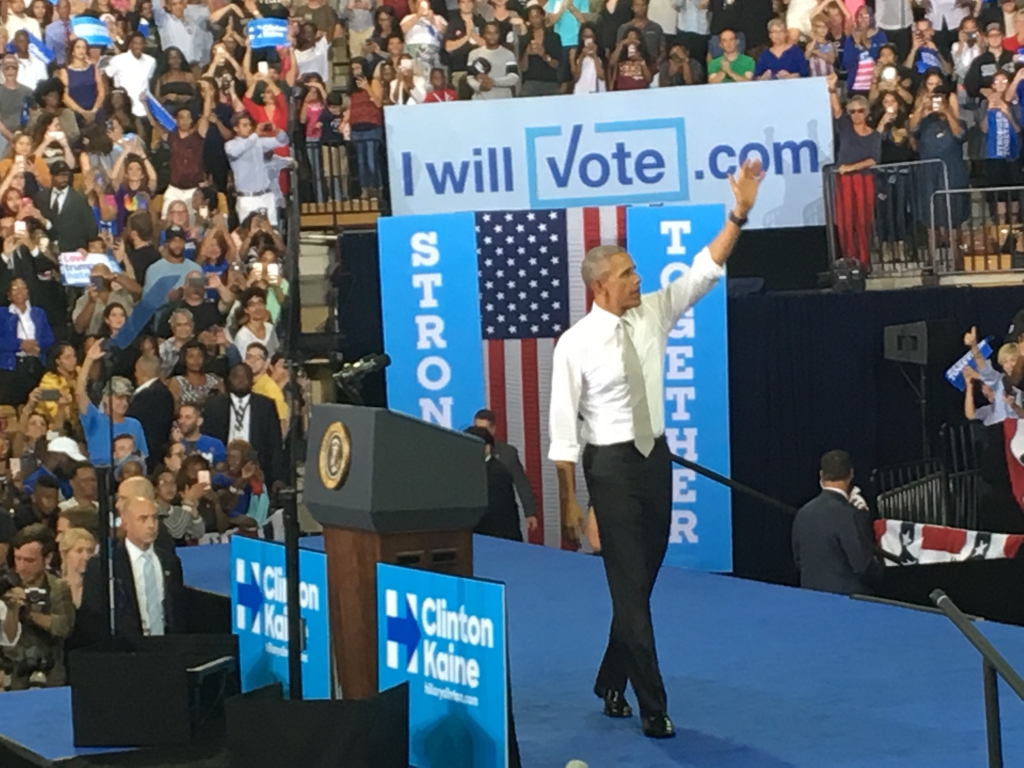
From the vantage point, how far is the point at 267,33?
14.3 m

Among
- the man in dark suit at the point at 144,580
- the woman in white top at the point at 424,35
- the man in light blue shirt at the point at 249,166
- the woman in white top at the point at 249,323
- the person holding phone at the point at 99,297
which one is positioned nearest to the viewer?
the man in dark suit at the point at 144,580

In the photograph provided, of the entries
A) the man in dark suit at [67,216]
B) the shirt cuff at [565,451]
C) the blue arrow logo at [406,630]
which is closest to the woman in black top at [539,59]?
the man in dark suit at [67,216]

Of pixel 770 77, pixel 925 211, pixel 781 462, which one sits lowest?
pixel 781 462

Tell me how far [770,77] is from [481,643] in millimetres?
9669

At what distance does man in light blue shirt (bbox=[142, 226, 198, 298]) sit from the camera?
40.3 ft

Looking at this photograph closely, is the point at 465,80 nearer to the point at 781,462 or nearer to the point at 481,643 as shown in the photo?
the point at 781,462

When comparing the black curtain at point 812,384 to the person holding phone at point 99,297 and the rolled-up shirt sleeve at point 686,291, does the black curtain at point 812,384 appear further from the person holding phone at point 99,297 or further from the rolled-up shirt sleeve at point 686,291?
the rolled-up shirt sleeve at point 686,291

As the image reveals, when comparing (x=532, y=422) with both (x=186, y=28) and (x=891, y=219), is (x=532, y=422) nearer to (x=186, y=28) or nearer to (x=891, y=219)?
(x=891, y=219)

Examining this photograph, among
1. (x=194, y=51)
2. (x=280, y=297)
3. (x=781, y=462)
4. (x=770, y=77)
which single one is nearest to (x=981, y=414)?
(x=781, y=462)

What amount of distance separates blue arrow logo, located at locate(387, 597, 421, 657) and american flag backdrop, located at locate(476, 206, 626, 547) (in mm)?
6545

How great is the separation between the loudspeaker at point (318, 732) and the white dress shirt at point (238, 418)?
6676 millimetres

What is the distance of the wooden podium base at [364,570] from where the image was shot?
5.06m

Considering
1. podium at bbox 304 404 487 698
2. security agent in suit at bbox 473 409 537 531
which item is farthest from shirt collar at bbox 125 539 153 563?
security agent in suit at bbox 473 409 537 531

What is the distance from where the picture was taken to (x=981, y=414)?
38.1ft
